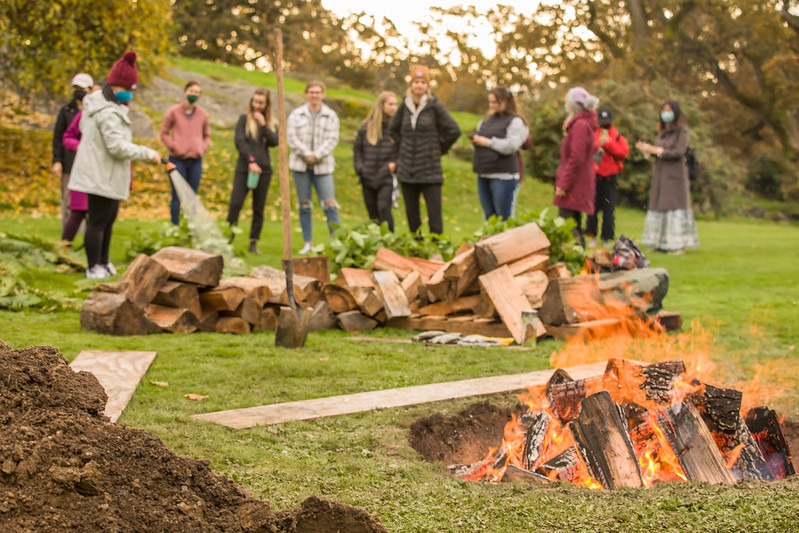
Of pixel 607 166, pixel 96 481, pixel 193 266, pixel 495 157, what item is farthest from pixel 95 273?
pixel 607 166

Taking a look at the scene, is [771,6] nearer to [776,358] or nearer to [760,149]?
[760,149]

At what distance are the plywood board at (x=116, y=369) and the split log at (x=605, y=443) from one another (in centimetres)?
215

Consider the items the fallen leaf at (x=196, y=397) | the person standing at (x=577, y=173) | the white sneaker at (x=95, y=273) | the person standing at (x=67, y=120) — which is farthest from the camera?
the person standing at (x=67, y=120)

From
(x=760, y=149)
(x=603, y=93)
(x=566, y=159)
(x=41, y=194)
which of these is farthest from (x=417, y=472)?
(x=760, y=149)

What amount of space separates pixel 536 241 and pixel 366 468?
4.18 m

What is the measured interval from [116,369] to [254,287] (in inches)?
81.6

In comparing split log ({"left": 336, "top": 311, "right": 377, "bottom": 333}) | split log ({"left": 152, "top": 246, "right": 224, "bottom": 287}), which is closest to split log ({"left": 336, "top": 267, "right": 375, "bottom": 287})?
split log ({"left": 336, "top": 311, "right": 377, "bottom": 333})

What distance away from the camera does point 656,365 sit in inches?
146

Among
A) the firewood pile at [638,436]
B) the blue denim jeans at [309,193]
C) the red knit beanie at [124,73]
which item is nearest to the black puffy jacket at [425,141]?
the blue denim jeans at [309,193]

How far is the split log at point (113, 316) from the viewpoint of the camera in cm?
617

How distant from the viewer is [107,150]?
8023 mm

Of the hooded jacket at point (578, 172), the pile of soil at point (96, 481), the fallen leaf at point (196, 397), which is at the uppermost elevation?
the hooded jacket at point (578, 172)

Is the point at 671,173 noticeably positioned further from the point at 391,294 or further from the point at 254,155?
the point at 391,294

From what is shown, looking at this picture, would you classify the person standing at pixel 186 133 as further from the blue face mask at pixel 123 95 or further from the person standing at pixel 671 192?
the person standing at pixel 671 192
